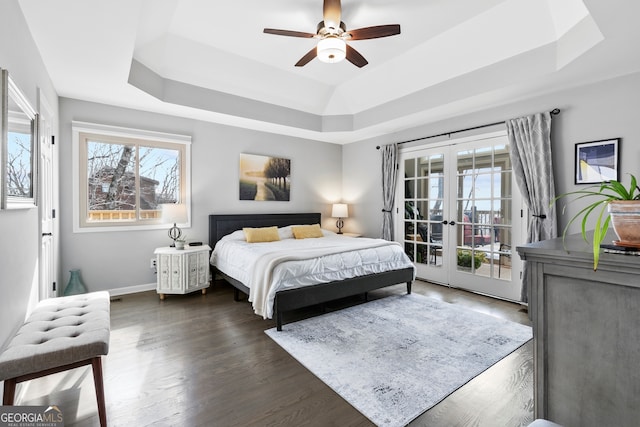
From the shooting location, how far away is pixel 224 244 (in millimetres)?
4402

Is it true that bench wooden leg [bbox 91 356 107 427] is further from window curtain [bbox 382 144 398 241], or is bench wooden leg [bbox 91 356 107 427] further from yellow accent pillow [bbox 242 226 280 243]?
window curtain [bbox 382 144 398 241]

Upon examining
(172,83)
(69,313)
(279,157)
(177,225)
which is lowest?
(69,313)

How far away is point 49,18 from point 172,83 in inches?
72.8

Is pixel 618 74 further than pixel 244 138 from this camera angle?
No

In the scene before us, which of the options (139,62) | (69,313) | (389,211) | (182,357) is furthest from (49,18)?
(389,211)

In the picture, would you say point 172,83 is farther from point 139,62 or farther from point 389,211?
point 389,211

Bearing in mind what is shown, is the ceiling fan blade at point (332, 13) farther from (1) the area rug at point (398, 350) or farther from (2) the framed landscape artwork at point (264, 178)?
(2) the framed landscape artwork at point (264, 178)

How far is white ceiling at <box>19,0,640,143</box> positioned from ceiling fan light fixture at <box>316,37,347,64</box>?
1.83 ft

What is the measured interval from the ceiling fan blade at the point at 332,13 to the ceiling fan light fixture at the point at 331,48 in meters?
0.11

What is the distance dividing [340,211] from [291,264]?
306 cm

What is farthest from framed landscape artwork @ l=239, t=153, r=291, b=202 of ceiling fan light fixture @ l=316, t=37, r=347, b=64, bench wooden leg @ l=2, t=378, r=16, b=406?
→ bench wooden leg @ l=2, t=378, r=16, b=406

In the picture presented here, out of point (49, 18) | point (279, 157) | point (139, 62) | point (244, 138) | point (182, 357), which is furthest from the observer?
point (279, 157)

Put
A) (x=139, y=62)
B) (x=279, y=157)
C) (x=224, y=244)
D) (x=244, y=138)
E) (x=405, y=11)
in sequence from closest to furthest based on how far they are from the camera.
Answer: (x=405, y=11) → (x=139, y=62) → (x=224, y=244) → (x=244, y=138) → (x=279, y=157)

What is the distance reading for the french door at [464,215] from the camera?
13.3ft
